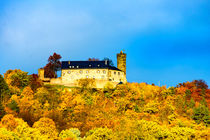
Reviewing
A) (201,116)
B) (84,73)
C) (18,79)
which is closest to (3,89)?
(18,79)

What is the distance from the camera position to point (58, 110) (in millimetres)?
77000

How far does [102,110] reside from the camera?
77875mm

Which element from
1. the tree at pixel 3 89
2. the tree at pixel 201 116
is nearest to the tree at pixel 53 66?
the tree at pixel 3 89

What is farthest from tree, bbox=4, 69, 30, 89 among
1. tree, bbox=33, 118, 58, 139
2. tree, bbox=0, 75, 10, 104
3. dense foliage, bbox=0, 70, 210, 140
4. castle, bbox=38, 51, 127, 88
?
tree, bbox=33, 118, 58, 139

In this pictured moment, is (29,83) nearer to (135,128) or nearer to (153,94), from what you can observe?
(153,94)

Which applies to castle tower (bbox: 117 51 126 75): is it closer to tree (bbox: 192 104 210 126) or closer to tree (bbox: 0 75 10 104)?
tree (bbox: 192 104 210 126)

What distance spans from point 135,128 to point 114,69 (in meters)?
49.6

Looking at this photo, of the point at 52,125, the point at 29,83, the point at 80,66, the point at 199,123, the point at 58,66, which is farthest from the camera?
the point at 58,66

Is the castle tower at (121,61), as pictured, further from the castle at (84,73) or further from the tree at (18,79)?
the tree at (18,79)

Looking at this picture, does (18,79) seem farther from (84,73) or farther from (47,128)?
(47,128)

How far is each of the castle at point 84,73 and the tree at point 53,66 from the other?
5.03 meters

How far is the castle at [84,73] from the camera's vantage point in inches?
3936

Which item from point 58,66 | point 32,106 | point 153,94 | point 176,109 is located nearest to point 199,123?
point 176,109

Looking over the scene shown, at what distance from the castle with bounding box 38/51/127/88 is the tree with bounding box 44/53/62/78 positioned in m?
5.03
